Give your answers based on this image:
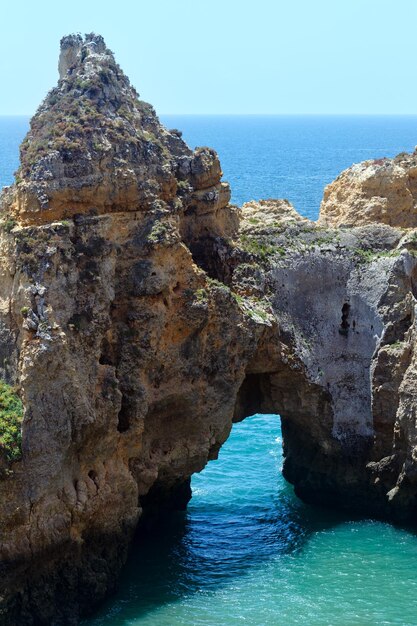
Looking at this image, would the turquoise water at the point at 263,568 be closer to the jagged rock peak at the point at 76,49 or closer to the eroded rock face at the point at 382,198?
the eroded rock face at the point at 382,198

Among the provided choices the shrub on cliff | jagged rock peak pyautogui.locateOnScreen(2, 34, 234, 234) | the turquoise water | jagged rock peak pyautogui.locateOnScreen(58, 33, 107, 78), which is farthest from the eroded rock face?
the shrub on cliff

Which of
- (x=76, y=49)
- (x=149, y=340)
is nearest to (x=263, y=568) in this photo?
(x=149, y=340)

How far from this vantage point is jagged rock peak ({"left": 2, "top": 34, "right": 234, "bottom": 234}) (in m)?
35.1

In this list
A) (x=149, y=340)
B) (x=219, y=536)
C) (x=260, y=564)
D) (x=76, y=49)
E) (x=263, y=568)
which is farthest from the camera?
(x=219, y=536)

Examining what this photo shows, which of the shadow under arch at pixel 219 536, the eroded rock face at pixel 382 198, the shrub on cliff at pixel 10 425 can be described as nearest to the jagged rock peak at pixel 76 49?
the shrub on cliff at pixel 10 425

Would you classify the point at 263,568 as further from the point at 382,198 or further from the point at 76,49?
the point at 76,49

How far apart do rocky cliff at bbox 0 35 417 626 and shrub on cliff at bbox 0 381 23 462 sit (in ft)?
0.13

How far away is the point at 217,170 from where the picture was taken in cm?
4122

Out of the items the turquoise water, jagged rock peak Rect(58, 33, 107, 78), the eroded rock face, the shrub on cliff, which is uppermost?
jagged rock peak Rect(58, 33, 107, 78)

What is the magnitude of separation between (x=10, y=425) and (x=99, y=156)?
28.8 ft

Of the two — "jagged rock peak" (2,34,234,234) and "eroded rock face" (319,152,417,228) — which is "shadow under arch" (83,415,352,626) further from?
"jagged rock peak" (2,34,234,234)

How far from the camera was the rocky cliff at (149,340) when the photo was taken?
3353 centimetres

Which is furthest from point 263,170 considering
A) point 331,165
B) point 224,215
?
point 224,215

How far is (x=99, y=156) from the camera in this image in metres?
35.8
